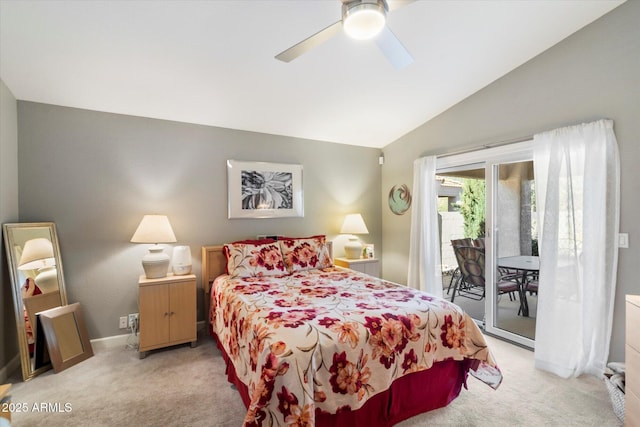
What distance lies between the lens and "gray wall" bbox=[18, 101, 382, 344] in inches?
109

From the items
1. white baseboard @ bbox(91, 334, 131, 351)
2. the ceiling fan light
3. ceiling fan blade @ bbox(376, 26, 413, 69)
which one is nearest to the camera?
the ceiling fan light

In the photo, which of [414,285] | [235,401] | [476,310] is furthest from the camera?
[414,285]

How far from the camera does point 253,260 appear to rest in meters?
3.09

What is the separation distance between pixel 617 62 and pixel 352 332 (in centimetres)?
290

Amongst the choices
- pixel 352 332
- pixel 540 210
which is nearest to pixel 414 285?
pixel 540 210

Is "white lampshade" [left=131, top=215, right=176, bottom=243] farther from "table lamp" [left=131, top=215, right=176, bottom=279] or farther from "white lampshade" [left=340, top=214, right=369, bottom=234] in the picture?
"white lampshade" [left=340, top=214, right=369, bottom=234]

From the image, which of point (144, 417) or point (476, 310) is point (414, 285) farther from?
point (144, 417)

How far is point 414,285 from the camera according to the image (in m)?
3.90

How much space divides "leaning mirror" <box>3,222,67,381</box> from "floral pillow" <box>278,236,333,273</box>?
6.86 feet

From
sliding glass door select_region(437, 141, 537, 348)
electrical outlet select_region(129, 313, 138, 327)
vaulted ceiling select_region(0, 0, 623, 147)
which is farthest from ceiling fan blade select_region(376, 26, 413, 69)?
electrical outlet select_region(129, 313, 138, 327)

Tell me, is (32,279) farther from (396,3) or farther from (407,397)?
(396,3)

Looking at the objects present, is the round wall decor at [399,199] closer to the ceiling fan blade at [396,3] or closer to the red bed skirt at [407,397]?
the red bed skirt at [407,397]

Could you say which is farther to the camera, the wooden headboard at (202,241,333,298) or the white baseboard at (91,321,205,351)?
the wooden headboard at (202,241,333,298)

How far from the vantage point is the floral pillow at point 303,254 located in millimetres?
3275
